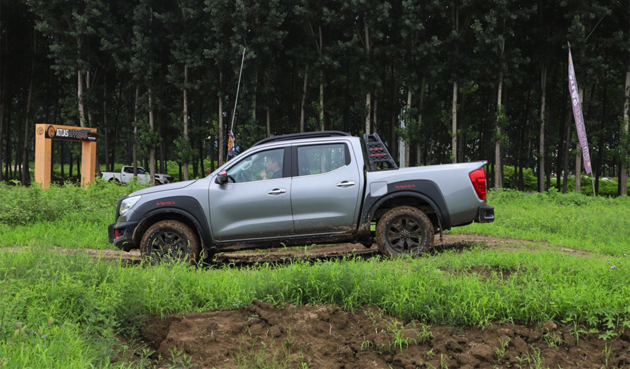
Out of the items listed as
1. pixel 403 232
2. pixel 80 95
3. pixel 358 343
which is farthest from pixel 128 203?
pixel 80 95

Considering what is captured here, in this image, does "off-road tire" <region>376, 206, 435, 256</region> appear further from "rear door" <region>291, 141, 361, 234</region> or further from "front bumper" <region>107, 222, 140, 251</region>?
"front bumper" <region>107, 222, 140, 251</region>

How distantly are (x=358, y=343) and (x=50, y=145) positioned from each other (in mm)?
24129

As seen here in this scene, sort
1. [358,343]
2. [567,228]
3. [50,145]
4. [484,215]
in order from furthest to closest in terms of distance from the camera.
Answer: [50,145] < [567,228] < [484,215] < [358,343]

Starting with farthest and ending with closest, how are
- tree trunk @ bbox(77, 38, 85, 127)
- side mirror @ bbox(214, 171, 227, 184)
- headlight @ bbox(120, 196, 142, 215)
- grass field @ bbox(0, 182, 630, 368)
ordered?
1. tree trunk @ bbox(77, 38, 85, 127)
2. headlight @ bbox(120, 196, 142, 215)
3. side mirror @ bbox(214, 171, 227, 184)
4. grass field @ bbox(0, 182, 630, 368)

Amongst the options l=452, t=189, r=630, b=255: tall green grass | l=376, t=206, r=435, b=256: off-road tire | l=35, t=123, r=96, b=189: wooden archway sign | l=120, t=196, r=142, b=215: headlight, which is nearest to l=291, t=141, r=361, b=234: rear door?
l=376, t=206, r=435, b=256: off-road tire

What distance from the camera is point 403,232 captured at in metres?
7.51

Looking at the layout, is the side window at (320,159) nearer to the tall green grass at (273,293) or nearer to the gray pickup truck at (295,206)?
the gray pickup truck at (295,206)

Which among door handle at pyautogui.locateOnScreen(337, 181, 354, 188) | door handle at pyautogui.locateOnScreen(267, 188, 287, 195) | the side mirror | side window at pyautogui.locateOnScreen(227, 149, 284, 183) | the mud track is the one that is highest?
side window at pyautogui.locateOnScreen(227, 149, 284, 183)

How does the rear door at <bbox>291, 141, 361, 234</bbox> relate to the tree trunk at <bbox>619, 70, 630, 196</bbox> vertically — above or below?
below

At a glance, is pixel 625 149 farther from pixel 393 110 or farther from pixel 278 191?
pixel 278 191

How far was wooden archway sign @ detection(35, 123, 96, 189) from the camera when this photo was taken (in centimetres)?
2359

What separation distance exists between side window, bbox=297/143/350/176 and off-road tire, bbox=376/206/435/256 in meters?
1.08

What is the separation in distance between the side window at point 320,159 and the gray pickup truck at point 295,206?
0.02m

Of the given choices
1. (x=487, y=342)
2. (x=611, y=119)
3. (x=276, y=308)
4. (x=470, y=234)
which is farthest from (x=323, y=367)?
(x=611, y=119)
